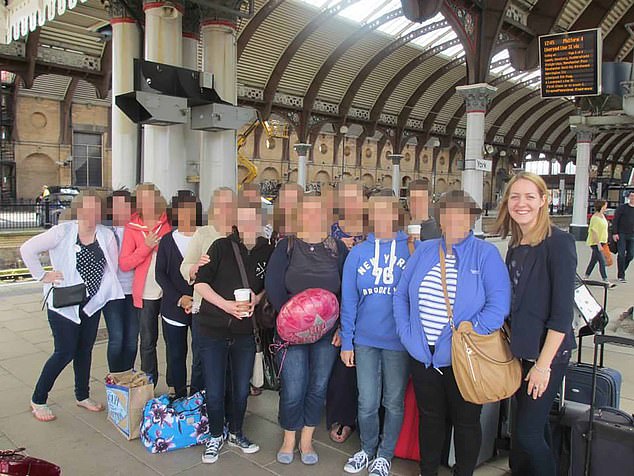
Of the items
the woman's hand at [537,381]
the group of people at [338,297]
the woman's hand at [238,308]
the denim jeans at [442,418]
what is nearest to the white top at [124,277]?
the group of people at [338,297]

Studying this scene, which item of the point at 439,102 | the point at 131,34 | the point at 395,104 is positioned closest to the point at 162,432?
the point at 131,34

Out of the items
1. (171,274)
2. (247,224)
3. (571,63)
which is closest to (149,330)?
(171,274)

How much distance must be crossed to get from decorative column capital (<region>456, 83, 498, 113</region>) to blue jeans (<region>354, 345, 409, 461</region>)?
16.5 m

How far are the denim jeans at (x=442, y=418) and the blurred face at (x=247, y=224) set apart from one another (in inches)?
44.3

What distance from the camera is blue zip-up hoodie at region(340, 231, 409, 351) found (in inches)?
114

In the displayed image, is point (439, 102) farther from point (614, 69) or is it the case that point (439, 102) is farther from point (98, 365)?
point (98, 365)

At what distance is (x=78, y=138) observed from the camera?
3131cm

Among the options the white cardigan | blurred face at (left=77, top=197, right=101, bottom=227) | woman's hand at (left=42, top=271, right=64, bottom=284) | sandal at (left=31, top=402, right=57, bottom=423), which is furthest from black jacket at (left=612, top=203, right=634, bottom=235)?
sandal at (left=31, top=402, right=57, bottom=423)

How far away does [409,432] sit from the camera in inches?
126

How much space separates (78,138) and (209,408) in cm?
3185

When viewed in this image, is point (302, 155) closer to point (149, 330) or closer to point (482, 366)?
point (149, 330)

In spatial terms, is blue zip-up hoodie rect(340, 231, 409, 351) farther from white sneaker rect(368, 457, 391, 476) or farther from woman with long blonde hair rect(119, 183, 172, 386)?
woman with long blonde hair rect(119, 183, 172, 386)

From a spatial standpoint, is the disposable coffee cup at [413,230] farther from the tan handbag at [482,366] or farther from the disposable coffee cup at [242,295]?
the disposable coffee cup at [242,295]

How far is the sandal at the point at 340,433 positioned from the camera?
350 centimetres
